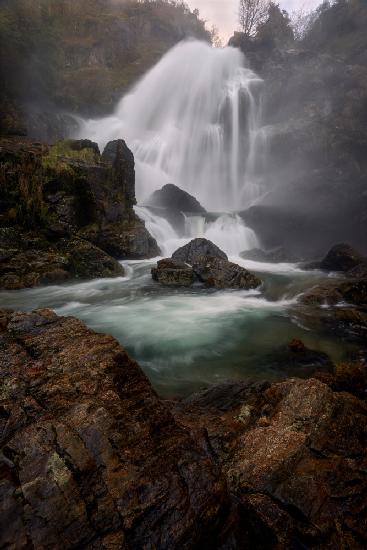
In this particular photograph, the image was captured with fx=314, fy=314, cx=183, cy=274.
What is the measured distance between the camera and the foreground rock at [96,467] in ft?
6.67

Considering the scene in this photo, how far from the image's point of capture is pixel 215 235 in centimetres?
2525

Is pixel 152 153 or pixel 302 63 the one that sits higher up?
pixel 302 63

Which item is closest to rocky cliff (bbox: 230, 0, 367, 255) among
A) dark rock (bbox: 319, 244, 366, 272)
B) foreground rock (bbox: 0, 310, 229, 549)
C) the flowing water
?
the flowing water

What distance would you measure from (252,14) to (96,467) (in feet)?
234

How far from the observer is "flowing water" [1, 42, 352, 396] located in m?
8.20

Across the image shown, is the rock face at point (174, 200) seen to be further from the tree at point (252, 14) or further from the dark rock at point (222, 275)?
the tree at point (252, 14)

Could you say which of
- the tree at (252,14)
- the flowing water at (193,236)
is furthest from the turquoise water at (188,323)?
the tree at (252,14)

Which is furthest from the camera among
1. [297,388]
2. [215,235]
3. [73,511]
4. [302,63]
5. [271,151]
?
[302,63]

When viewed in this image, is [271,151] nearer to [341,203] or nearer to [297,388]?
[341,203]

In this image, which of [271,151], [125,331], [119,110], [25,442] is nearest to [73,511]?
[25,442]

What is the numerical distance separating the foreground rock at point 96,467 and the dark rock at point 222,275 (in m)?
11.0

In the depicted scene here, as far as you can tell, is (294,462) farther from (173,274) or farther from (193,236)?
(193,236)

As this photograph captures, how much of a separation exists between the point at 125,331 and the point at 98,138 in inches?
1253

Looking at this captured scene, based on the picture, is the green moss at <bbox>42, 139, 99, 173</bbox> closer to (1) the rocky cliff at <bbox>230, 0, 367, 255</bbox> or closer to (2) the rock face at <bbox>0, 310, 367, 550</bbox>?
(2) the rock face at <bbox>0, 310, 367, 550</bbox>
